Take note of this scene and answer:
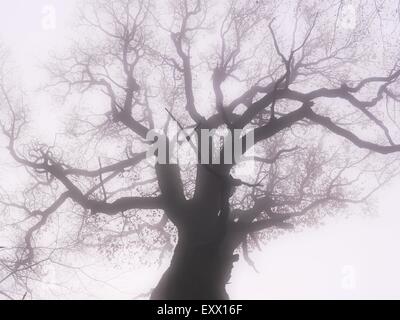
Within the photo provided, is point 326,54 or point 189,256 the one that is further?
point 326,54

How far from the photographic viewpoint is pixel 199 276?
7.15 metres

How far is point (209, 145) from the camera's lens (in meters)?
8.69

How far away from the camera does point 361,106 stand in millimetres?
8469

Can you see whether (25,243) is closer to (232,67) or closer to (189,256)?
(189,256)

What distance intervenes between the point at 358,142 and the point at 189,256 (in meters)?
4.20

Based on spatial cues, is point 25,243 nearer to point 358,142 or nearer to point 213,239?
point 213,239

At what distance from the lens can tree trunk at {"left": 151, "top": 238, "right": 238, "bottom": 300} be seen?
708 centimetres

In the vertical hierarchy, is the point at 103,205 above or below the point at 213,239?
above

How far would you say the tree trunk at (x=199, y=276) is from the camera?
7078 mm
